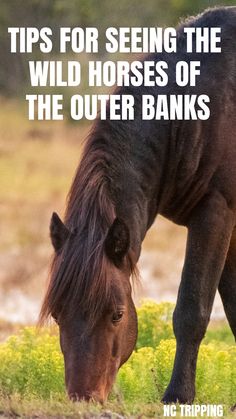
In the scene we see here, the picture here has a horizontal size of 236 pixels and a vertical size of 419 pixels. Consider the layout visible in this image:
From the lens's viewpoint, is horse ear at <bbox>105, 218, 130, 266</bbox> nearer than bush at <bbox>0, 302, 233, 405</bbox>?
Yes

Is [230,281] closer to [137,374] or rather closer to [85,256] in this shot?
[137,374]

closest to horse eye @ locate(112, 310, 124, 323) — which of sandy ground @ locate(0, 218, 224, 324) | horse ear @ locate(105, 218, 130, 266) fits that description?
horse ear @ locate(105, 218, 130, 266)

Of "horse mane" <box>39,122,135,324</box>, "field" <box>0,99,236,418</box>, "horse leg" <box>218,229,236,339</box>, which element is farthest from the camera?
"horse leg" <box>218,229,236,339</box>

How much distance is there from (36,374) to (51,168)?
15935 mm

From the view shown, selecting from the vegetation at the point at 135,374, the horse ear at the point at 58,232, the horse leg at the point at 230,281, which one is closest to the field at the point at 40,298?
the vegetation at the point at 135,374

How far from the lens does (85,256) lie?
606 centimetres

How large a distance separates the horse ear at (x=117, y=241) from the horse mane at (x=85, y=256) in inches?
1.5

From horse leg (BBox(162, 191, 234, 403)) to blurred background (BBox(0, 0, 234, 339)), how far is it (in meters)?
8.30

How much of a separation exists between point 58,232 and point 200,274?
3.50ft

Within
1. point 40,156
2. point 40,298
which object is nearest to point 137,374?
point 40,298

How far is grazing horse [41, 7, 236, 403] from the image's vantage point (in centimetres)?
602

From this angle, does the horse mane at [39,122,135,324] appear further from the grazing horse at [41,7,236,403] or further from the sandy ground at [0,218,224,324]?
the sandy ground at [0,218,224,324]

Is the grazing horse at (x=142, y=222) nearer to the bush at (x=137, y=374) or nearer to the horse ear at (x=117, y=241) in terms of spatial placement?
the horse ear at (x=117, y=241)

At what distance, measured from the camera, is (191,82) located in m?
7.04
